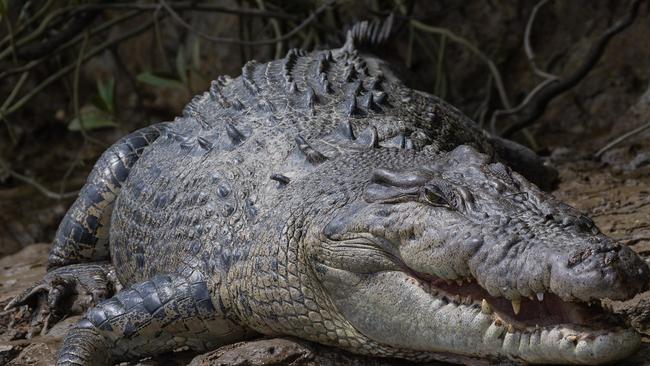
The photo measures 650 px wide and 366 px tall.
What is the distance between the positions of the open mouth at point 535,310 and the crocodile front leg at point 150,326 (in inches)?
41.5

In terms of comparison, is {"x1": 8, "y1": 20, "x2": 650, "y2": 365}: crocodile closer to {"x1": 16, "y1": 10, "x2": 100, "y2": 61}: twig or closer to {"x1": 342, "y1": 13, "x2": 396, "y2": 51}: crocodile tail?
{"x1": 342, "y1": 13, "x2": 396, "y2": 51}: crocodile tail

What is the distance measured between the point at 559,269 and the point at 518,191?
42 centimetres

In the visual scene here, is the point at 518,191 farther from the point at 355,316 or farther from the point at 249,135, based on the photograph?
the point at 249,135

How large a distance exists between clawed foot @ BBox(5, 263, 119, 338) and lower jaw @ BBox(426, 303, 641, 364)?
2.32 meters

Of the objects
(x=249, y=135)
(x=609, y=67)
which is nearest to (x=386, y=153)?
(x=249, y=135)

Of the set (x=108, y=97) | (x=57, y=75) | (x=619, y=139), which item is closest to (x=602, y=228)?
(x=619, y=139)

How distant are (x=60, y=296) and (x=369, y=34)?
97.8 inches

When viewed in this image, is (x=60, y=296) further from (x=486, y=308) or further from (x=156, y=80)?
(x=156, y=80)

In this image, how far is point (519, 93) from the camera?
7.46 metres

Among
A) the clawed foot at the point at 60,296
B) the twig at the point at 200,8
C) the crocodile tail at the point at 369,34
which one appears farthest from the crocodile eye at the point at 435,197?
the twig at the point at 200,8

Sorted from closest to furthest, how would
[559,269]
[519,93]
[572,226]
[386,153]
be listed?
[559,269]
[572,226]
[386,153]
[519,93]

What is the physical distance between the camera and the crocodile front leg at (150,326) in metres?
3.35

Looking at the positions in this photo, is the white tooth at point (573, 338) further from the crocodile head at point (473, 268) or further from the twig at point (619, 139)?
the twig at point (619, 139)

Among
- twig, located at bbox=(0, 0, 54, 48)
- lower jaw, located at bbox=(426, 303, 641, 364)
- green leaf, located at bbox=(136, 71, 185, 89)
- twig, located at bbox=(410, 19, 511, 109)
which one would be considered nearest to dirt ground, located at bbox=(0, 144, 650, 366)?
lower jaw, located at bbox=(426, 303, 641, 364)
